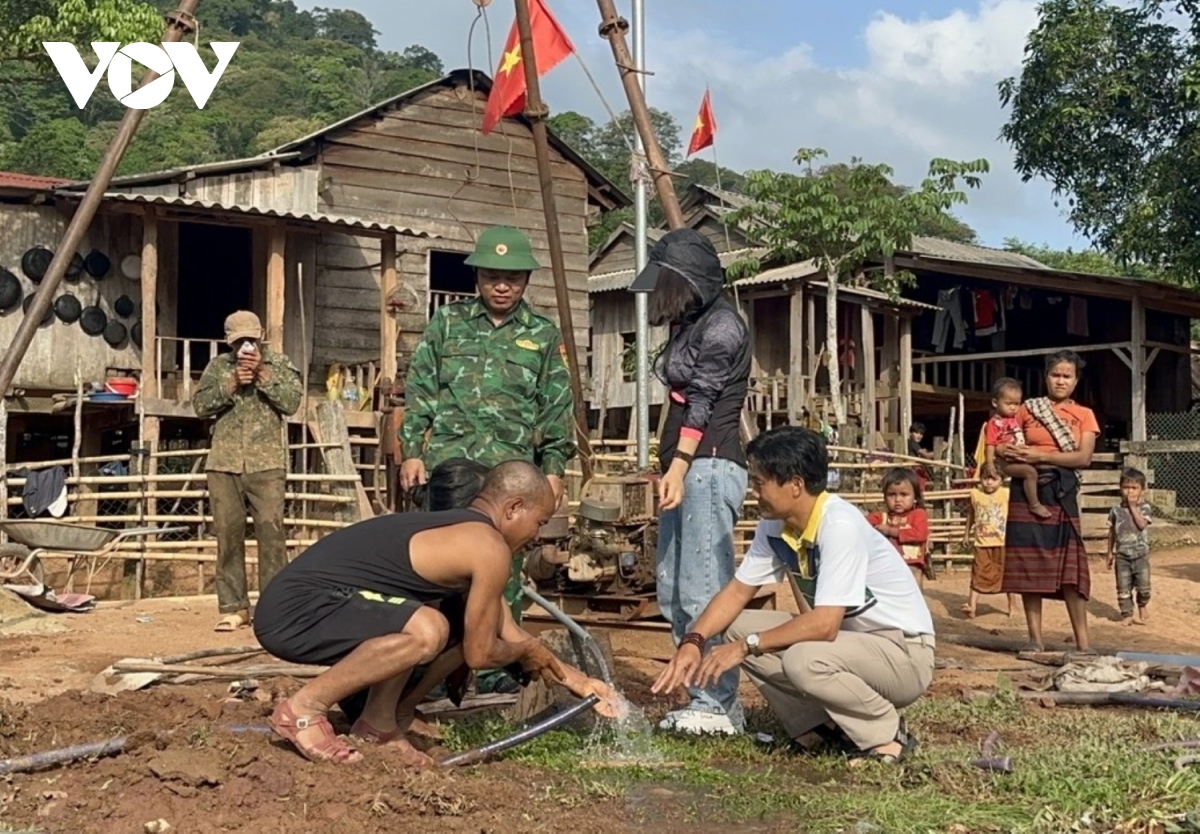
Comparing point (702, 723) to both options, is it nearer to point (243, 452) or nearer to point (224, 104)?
point (243, 452)

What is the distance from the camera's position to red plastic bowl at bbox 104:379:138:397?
14.8 metres

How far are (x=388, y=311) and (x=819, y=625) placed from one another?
12.3m

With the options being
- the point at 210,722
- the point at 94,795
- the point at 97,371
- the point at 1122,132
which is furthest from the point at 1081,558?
the point at 1122,132

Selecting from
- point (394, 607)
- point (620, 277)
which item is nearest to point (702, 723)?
point (394, 607)

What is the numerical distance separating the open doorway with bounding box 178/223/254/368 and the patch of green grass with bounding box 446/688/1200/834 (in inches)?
580

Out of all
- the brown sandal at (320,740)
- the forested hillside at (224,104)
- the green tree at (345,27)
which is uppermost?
the green tree at (345,27)

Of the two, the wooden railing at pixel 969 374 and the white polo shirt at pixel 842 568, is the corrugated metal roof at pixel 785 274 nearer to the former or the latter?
the wooden railing at pixel 969 374

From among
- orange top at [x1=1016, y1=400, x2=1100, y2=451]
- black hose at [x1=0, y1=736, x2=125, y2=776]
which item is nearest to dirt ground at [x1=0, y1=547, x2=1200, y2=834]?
black hose at [x1=0, y1=736, x2=125, y2=776]

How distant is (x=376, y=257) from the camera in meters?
18.2

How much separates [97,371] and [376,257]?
4.24 meters

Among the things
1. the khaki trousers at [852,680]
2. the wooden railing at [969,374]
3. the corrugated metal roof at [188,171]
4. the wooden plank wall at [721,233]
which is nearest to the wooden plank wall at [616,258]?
the wooden plank wall at [721,233]

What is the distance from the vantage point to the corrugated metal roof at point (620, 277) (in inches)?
868


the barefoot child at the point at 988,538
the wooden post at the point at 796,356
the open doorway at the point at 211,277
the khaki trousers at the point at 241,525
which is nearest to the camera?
the khaki trousers at the point at 241,525

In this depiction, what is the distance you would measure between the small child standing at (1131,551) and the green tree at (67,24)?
1163 centimetres
